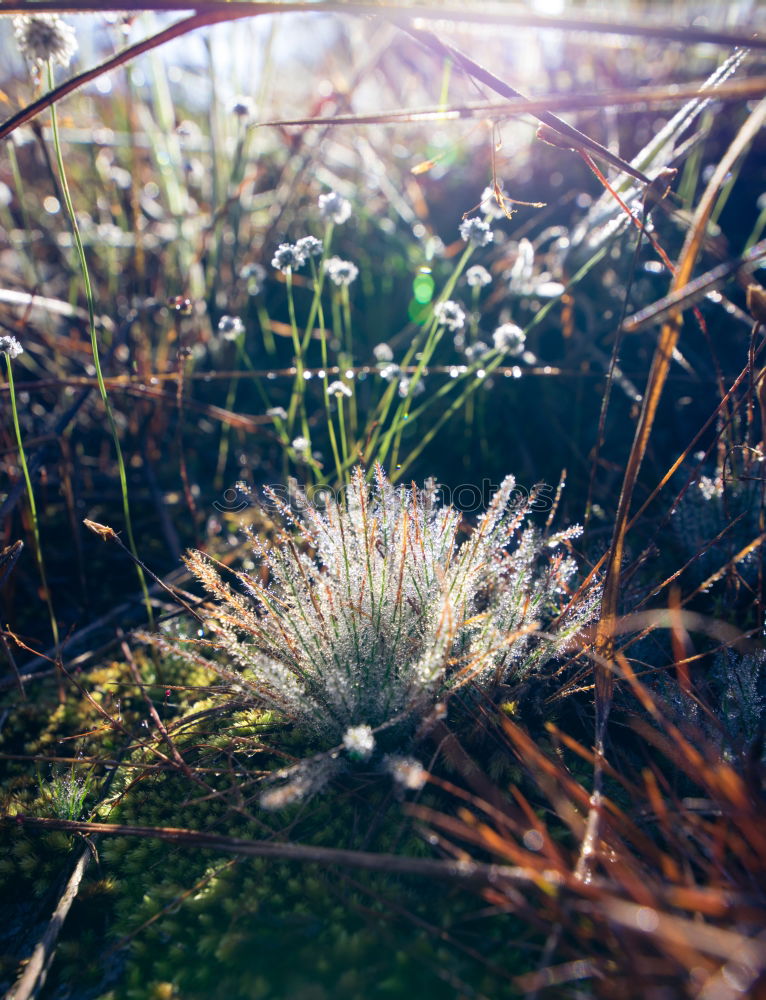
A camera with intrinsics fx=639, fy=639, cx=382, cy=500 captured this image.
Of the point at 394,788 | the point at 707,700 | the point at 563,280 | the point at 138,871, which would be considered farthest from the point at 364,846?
the point at 563,280

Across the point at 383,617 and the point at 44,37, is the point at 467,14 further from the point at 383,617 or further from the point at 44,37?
the point at 44,37

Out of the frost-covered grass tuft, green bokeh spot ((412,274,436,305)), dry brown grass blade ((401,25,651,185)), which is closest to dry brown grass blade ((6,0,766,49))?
dry brown grass blade ((401,25,651,185))

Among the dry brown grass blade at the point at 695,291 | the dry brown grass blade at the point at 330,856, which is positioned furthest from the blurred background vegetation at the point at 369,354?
the dry brown grass blade at the point at 695,291

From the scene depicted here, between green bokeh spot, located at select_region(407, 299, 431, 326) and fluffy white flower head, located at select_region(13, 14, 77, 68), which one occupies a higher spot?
fluffy white flower head, located at select_region(13, 14, 77, 68)

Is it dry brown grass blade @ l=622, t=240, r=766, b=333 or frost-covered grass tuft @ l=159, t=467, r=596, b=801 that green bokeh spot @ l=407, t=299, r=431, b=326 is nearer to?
frost-covered grass tuft @ l=159, t=467, r=596, b=801

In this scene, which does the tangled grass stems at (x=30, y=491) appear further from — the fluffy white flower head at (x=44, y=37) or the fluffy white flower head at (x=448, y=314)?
the fluffy white flower head at (x=448, y=314)

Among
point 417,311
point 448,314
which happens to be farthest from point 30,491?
point 417,311

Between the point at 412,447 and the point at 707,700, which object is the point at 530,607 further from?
the point at 412,447

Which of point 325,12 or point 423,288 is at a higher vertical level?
point 325,12
